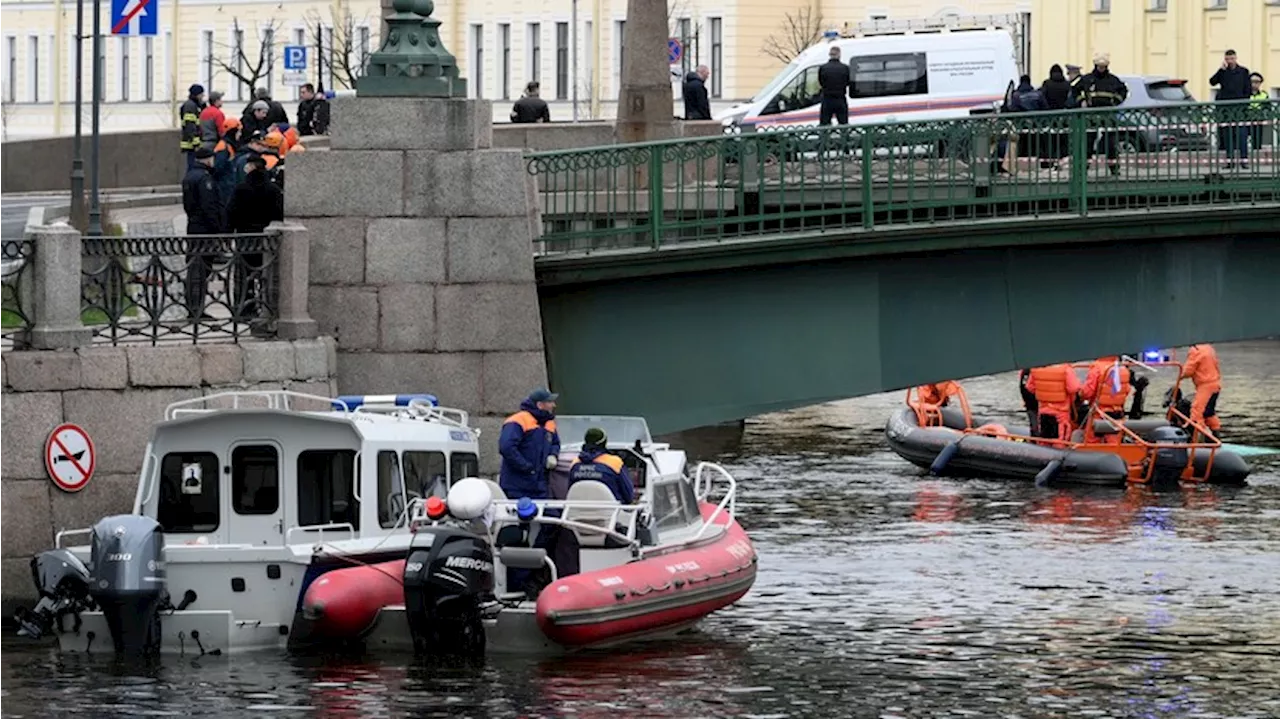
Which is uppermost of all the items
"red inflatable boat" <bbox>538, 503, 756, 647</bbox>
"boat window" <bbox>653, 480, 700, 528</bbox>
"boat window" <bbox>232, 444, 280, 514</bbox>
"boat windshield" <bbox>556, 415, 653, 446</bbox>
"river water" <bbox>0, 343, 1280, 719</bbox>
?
"boat windshield" <bbox>556, 415, 653, 446</bbox>

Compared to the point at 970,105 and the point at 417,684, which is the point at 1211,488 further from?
the point at 417,684

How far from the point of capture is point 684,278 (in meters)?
30.4

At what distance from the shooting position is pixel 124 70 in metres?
101

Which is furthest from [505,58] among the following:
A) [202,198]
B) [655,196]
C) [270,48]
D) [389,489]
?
[389,489]

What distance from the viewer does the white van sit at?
52562 millimetres

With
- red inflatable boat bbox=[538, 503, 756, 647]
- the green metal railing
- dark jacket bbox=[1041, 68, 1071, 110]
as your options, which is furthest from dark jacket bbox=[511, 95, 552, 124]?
red inflatable boat bbox=[538, 503, 756, 647]

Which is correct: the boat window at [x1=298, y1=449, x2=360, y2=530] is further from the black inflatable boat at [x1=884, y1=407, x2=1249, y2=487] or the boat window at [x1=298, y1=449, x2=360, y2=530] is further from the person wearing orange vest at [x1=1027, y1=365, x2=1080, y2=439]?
the person wearing orange vest at [x1=1027, y1=365, x2=1080, y2=439]

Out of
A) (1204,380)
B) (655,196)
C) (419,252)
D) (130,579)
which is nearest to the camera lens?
(130,579)

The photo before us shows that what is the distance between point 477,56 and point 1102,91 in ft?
190

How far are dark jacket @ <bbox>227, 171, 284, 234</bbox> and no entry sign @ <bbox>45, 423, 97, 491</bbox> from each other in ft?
11.7

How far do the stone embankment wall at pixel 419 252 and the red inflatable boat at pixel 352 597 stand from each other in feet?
11.2

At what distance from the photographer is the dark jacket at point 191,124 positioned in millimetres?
38094

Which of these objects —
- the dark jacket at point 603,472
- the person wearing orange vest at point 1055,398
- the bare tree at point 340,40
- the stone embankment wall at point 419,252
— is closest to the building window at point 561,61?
the bare tree at point 340,40

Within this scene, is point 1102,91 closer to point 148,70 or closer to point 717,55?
point 717,55
